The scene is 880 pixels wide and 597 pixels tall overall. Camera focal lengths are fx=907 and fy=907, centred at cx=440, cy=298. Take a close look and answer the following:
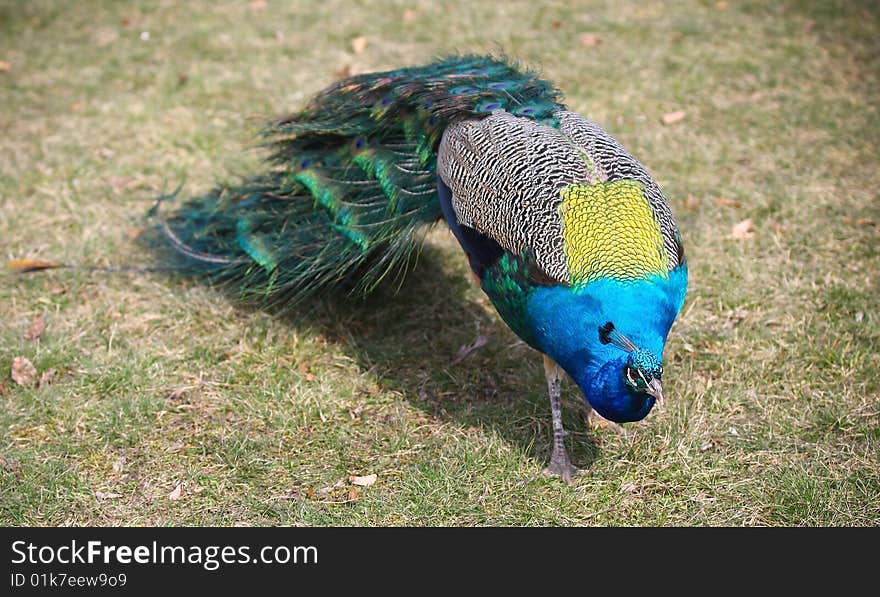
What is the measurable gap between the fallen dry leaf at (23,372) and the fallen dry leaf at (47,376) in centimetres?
4

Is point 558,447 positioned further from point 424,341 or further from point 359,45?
point 359,45

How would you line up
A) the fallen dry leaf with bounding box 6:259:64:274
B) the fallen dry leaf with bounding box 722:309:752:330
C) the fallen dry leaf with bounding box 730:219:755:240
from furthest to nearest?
1. the fallen dry leaf with bounding box 730:219:755:240
2. the fallen dry leaf with bounding box 6:259:64:274
3. the fallen dry leaf with bounding box 722:309:752:330

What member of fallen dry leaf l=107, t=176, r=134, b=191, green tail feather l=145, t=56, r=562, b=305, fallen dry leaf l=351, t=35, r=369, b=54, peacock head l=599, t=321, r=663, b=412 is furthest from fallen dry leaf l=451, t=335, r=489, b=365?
fallen dry leaf l=351, t=35, r=369, b=54

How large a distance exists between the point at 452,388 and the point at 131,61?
4165 millimetres

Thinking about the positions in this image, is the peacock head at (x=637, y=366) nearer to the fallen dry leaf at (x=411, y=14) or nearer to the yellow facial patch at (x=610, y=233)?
the yellow facial patch at (x=610, y=233)

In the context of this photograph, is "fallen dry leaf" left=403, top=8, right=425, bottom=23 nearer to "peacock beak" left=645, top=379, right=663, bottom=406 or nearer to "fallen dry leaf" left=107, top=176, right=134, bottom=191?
"fallen dry leaf" left=107, top=176, right=134, bottom=191

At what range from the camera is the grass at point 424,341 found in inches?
132

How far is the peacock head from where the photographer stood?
2.63 m

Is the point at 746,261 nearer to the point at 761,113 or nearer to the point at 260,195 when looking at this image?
the point at 761,113

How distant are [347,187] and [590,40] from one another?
12.1 feet

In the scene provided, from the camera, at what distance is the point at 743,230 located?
4.81 metres

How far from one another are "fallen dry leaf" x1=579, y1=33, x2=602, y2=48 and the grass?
110mm

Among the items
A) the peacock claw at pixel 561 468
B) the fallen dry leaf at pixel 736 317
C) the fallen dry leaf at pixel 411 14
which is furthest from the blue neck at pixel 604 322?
the fallen dry leaf at pixel 411 14

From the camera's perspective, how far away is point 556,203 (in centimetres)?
301
